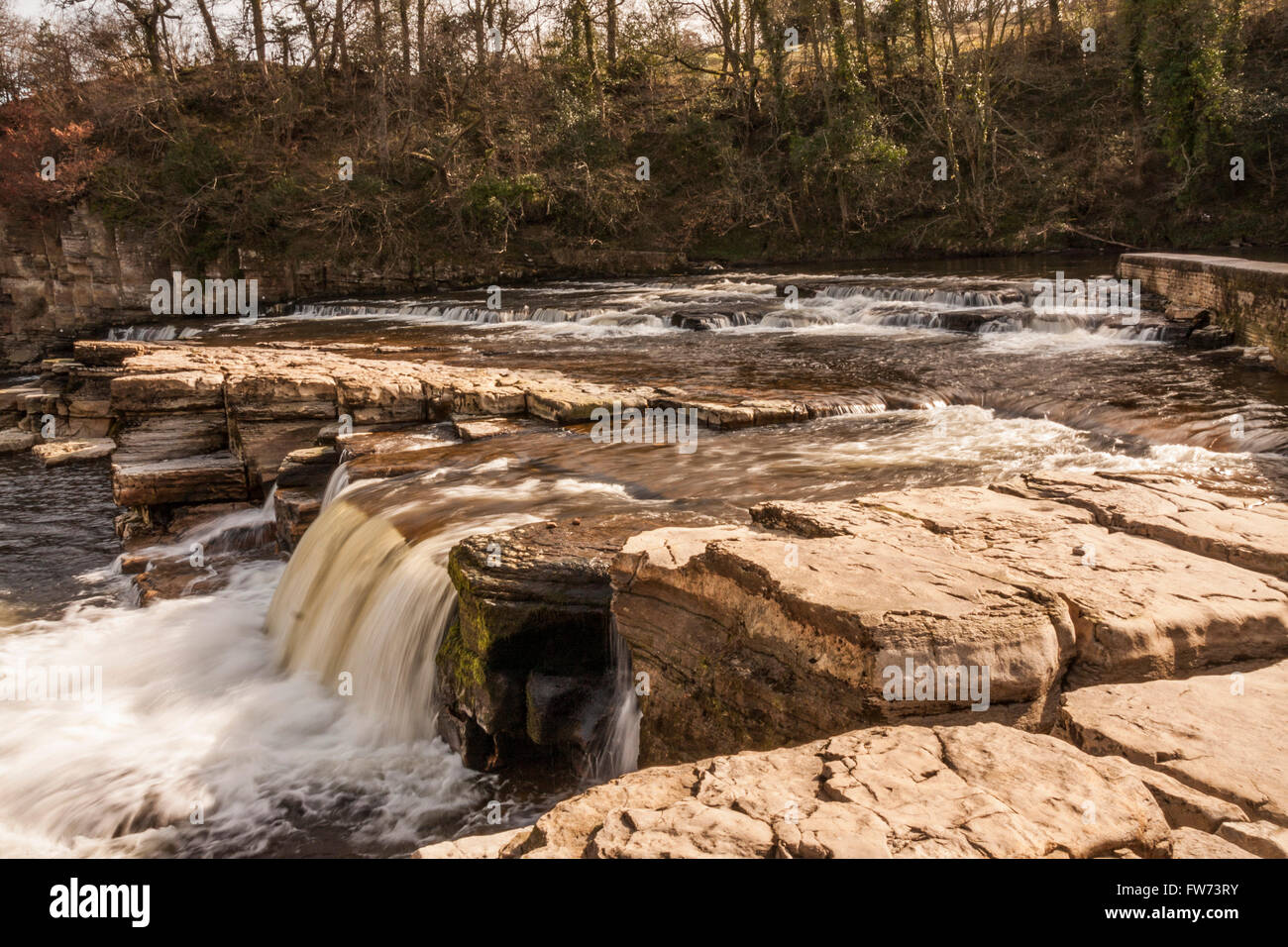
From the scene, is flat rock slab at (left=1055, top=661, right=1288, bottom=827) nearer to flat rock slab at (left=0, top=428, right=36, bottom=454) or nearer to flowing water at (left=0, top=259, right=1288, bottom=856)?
flowing water at (left=0, top=259, right=1288, bottom=856)

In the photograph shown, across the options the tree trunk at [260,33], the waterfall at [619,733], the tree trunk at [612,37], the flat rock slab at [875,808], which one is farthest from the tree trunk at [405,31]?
the flat rock slab at [875,808]

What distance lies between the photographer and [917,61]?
29.1 metres

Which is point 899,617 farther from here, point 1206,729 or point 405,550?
point 405,550

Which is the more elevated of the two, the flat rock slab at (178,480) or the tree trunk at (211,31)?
the tree trunk at (211,31)

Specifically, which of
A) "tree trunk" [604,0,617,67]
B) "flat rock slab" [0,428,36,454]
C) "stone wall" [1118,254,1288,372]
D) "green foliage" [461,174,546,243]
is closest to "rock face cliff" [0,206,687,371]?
"green foliage" [461,174,546,243]

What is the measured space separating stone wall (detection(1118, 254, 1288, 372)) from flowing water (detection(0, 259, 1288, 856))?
2.58 feet

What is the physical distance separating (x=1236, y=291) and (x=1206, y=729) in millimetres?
11540

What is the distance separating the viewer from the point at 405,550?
6.11 meters

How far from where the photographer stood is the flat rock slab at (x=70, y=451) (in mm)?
12643

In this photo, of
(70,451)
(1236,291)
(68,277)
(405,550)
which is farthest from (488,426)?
(68,277)

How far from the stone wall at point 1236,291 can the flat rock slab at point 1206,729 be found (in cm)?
941

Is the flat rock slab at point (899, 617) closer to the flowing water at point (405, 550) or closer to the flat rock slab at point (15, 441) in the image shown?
the flowing water at point (405, 550)

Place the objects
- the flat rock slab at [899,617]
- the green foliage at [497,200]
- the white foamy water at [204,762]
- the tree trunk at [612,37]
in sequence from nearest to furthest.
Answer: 1. the flat rock slab at [899,617]
2. the white foamy water at [204,762]
3. the green foliage at [497,200]
4. the tree trunk at [612,37]

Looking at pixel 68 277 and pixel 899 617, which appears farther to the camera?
pixel 68 277
